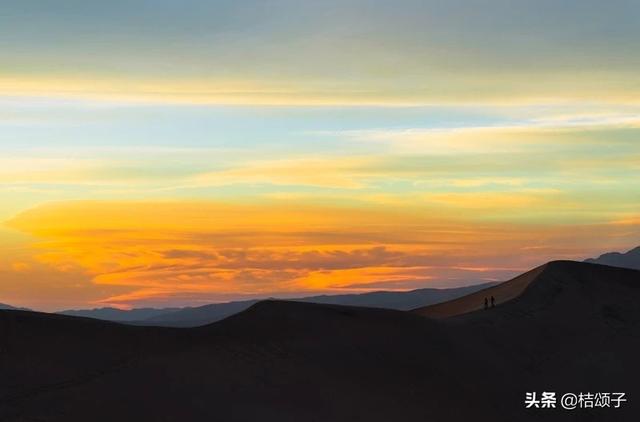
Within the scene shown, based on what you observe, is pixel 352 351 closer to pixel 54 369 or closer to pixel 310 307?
pixel 310 307

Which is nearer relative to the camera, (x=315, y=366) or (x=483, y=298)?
(x=315, y=366)

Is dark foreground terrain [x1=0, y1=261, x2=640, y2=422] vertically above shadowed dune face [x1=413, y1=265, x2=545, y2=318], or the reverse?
shadowed dune face [x1=413, y1=265, x2=545, y2=318]

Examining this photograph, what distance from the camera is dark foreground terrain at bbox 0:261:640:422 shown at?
1168 inches

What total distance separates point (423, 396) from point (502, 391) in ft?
13.0

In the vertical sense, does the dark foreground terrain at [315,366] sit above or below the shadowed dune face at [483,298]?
below

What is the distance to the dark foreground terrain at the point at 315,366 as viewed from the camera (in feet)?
97.3

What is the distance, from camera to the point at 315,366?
112 ft

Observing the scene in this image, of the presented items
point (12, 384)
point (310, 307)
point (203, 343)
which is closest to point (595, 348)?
point (310, 307)

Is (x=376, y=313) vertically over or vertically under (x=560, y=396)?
over

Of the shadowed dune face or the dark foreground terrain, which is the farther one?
the shadowed dune face

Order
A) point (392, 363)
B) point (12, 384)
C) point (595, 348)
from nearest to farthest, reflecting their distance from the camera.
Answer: point (12, 384)
point (392, 363)
point (595, 348)

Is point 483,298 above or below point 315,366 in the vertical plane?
above

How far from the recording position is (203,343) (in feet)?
114

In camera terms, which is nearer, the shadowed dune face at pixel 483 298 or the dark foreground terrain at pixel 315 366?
the dark foreground terrain at pixel 315 366
